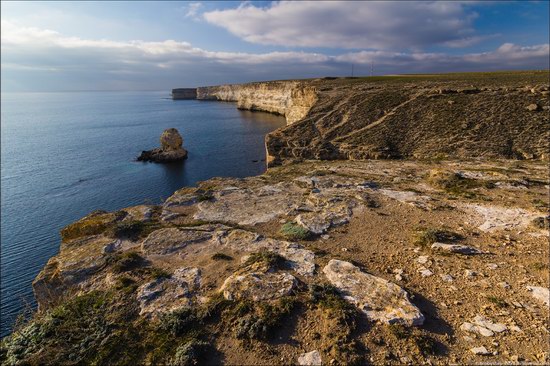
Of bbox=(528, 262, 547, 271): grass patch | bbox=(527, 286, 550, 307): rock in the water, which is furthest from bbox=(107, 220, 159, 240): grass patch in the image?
bbox=(528, 262, 547, 271): grass patch

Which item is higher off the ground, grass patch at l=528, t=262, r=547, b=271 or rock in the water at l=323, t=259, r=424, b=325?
grass patch at l=528, t=262, r=547, b=271

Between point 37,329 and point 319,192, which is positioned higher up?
point 319,192

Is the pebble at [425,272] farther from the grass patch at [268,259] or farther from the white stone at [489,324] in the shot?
the grass patch at [268,259]

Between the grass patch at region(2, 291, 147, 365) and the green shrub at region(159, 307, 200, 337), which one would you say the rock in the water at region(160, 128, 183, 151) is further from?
the green shrub at region(159, 307, 200, 337)

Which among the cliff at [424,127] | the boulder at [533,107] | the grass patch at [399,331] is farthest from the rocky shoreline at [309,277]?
the boulder at [533,107]

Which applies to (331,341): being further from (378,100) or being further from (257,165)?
(378,100)

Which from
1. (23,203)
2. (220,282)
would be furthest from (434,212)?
(23,203)

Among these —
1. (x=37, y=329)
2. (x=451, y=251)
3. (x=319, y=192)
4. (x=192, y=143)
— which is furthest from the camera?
(x=192, y=143)
